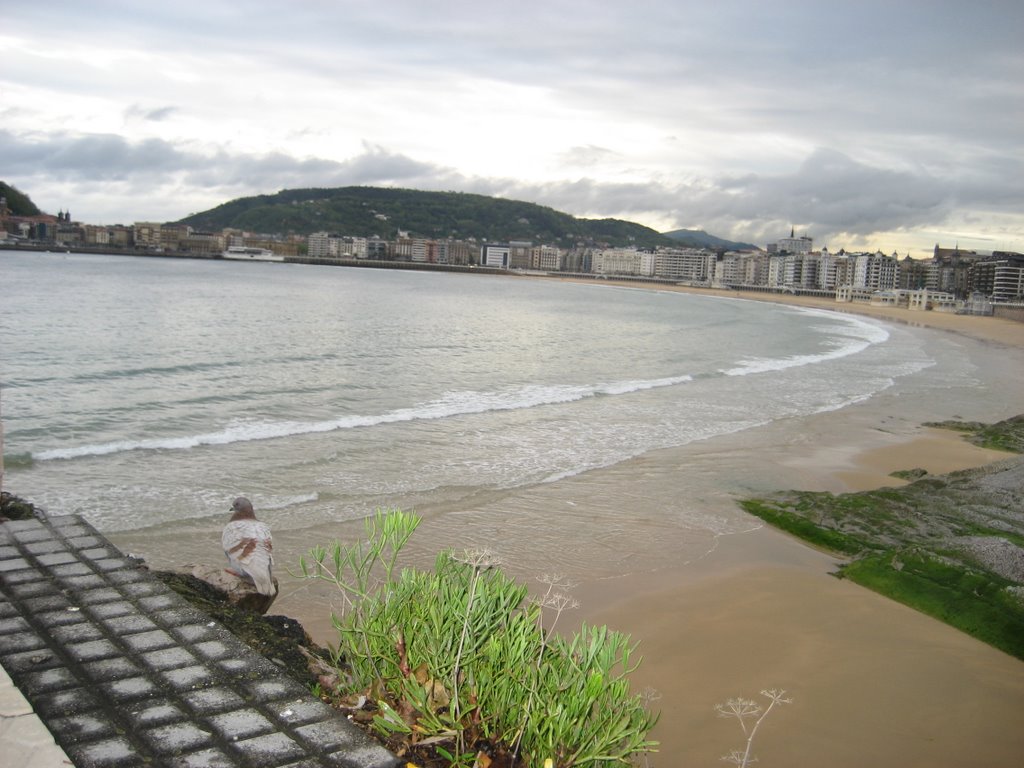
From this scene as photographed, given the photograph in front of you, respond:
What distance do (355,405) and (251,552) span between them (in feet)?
38.6

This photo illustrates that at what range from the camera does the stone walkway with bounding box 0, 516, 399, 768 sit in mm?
3160

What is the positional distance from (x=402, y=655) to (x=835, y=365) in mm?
28908

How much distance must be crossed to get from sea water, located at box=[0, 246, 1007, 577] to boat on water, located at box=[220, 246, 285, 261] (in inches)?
5035

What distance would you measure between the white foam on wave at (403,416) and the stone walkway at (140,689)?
8143 mm

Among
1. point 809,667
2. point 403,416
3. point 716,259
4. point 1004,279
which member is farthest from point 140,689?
point 716,259

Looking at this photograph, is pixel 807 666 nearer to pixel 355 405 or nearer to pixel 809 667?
pixel 809 667

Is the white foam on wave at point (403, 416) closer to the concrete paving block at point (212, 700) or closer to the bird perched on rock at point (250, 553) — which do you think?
the bird perched on rock at point (250, 553)

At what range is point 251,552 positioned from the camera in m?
A: 5.74

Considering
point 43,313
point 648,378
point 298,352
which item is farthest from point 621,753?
point 43,313

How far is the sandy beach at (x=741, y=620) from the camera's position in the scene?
5.14 m

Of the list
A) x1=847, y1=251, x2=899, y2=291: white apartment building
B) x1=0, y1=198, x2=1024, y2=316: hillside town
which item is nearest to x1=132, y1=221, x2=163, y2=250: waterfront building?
x1=0, y1=198, x2=1024, y2=316: hillside town

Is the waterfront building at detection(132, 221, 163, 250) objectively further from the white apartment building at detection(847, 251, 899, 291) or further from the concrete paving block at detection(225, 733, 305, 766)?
the concrete paving block at detection(225, 733, 305, 766)

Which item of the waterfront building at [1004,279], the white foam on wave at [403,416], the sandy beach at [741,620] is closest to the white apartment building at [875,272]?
the waterfront building at [1004,279]

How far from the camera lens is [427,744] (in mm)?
3414
